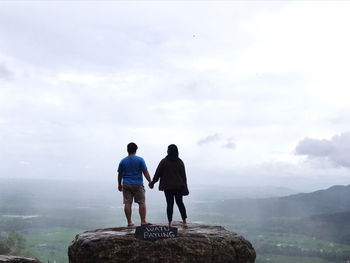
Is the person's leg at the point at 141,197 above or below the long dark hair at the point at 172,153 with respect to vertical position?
below

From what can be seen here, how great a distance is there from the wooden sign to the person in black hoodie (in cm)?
87

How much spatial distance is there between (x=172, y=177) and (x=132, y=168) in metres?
1.79

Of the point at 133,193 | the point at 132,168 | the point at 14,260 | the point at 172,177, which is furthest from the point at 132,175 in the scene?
the point at 14,260

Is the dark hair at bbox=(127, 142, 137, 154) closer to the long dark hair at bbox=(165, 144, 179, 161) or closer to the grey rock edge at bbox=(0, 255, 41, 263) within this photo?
the long dark hair at bbox=(165, 144, 179, 161)

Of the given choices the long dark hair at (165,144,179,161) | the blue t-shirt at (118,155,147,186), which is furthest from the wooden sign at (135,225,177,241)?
the long dark hair at (165,144,179,161)

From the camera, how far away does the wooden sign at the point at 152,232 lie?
15.0 m

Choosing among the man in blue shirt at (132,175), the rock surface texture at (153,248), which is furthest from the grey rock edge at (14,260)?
the man in blue shirt at (132,175)

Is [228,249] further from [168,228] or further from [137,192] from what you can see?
[137,192]

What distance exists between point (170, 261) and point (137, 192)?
3223mm

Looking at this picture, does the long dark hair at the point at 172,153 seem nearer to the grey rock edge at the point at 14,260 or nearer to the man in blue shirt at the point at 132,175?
the man in blue shirt at the point at 132,175

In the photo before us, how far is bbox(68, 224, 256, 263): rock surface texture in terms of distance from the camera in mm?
14789

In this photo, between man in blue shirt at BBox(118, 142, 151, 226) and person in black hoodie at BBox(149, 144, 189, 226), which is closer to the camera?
person in black hoodie at BBox(149, 144, 189, 226)

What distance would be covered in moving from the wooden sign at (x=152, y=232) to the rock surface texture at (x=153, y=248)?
0.60 feet

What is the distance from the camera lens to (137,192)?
628 inches
